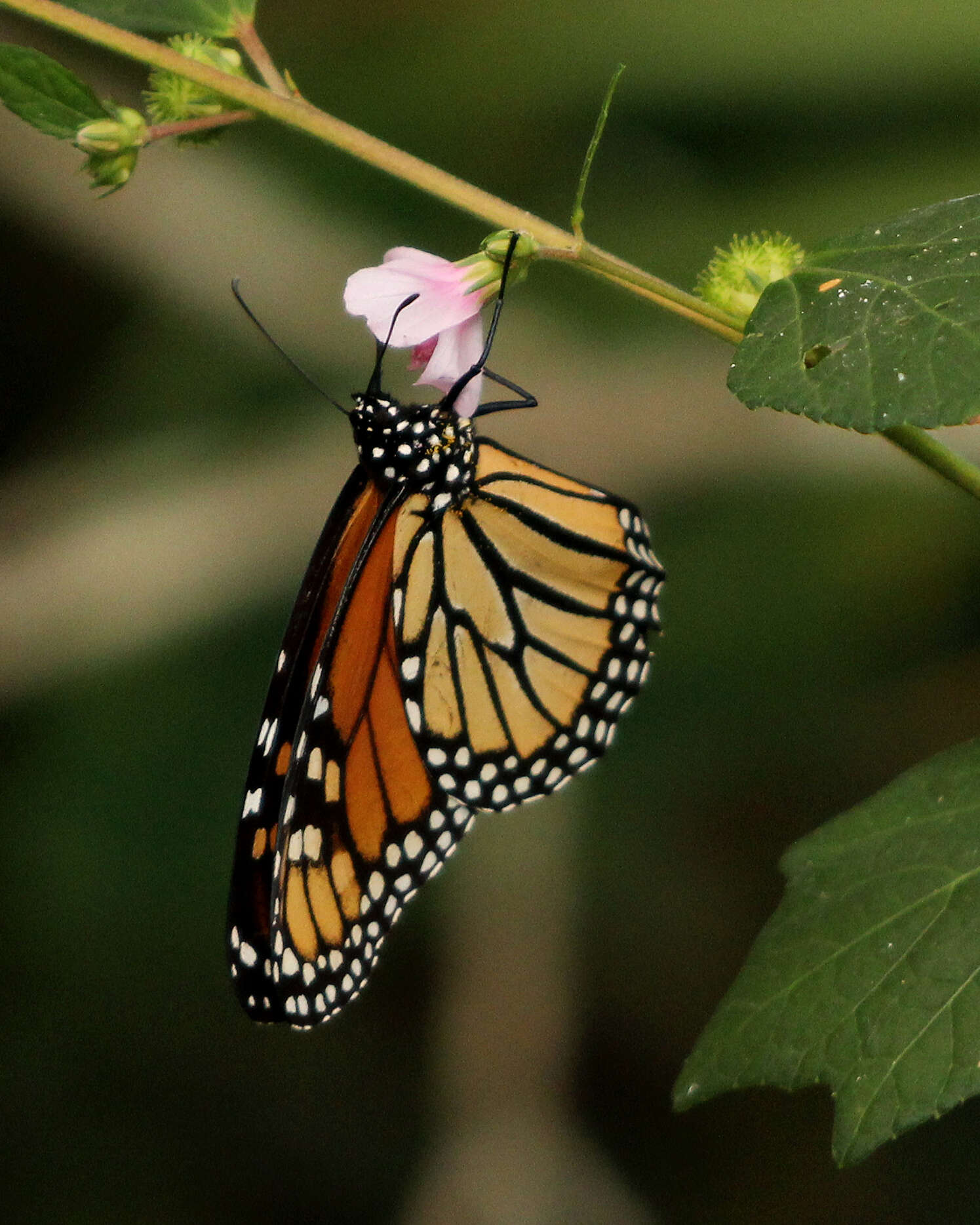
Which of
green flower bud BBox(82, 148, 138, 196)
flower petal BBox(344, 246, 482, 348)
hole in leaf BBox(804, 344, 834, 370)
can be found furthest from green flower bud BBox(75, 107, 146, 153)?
hole in leaf BBox(804, 344, 834, 370)

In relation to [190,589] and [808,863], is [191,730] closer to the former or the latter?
[190,589]

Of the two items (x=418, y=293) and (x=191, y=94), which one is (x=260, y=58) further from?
(x=418, y=293)

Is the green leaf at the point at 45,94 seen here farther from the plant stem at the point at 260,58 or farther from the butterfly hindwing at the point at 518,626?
the butterfly hindwing at the point at 518,626

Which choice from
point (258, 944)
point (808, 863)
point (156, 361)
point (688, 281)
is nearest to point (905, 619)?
point (688, 281)

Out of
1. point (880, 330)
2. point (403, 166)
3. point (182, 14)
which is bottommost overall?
point (880, 330)

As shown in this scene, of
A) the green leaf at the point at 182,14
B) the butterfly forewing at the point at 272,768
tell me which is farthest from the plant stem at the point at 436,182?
the butterfly forewing at the point at 272,768

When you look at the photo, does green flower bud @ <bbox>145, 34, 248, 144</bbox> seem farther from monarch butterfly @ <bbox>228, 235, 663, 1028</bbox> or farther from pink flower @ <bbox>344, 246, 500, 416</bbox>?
monarch butterfly @ <bbox>228, 235, 663, 1028</bbox>

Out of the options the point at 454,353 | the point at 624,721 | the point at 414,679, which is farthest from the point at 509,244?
the point at 624,721

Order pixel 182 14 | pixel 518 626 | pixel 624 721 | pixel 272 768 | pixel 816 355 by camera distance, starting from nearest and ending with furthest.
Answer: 1. pixel 816 355
2. pixel 182 14
3. pixel 272 768
4. pixel 518 626
5. pixel 624 721
